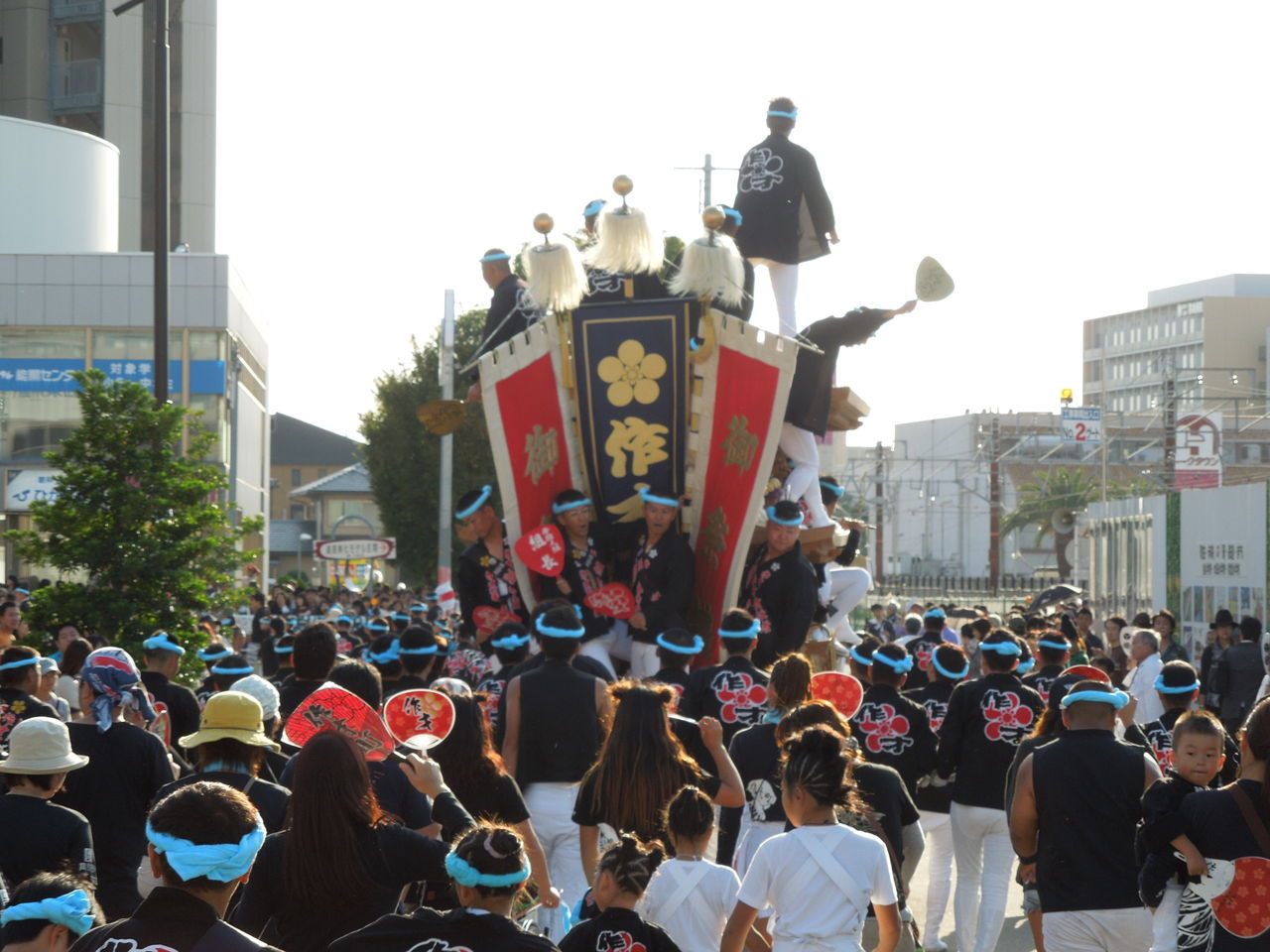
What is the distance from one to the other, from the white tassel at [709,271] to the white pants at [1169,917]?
6.64 m

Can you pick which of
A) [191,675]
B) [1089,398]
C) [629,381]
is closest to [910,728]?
[629,381]

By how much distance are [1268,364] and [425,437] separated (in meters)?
74.6

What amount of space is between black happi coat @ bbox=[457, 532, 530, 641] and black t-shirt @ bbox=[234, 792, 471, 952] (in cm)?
778

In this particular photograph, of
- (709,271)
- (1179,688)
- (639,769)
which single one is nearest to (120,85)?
(709,271)

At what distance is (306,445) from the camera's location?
109 meters

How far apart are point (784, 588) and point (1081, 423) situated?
34.9 m

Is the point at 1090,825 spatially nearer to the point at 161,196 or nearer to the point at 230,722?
the point at 230,722

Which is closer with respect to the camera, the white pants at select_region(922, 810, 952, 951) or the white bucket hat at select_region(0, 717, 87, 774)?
the white bucket hat at select_region(0, 717, 87, 774)

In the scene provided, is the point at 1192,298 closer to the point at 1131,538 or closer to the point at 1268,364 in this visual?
the point at 1268,364

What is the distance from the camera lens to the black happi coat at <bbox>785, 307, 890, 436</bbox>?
12383 mm

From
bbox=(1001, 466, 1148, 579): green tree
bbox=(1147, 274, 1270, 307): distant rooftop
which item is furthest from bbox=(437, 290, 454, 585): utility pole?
bbox=(1147, 274, 1270, 307): distant rooftop

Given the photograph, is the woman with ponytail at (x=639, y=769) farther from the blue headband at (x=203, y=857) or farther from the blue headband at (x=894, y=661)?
the blue headband at (x=203, y=857)

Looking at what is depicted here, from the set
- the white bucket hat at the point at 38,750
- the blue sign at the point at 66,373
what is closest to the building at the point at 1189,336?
the blue sign at the point at 66,373

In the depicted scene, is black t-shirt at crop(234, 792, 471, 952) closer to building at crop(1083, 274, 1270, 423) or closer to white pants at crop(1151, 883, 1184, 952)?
white pants at crop(1151, 883, 1184, 952)
